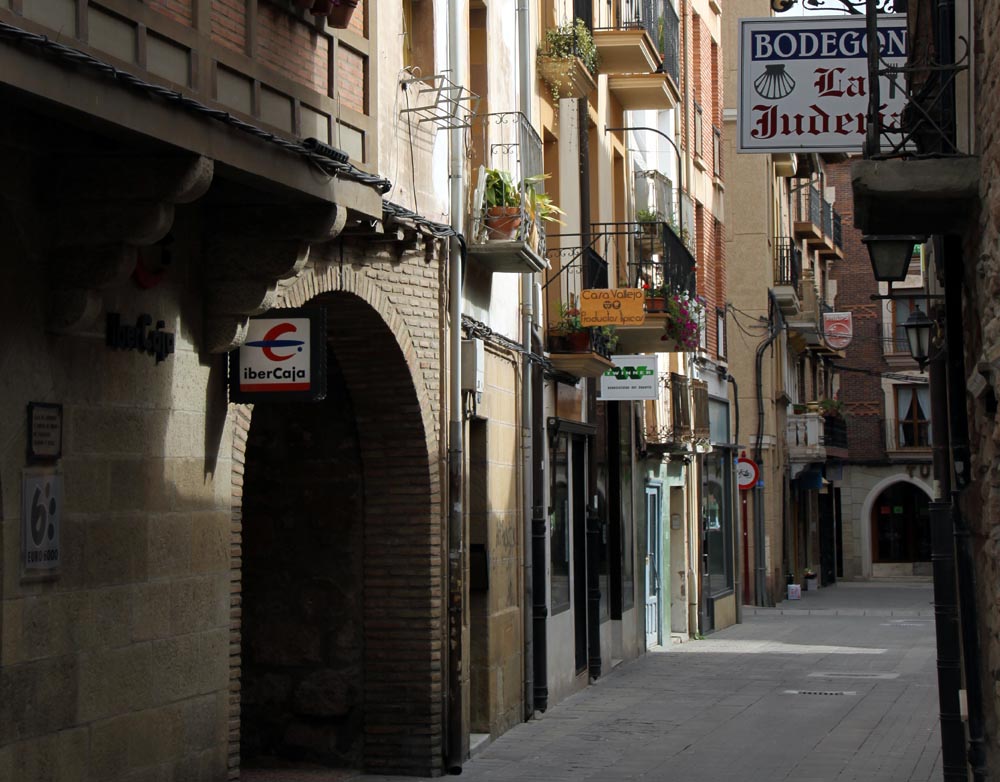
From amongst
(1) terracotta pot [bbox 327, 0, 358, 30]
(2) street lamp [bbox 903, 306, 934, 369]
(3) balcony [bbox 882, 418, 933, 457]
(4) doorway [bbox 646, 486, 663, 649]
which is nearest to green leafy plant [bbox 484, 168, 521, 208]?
(1) terracotta pot [bbox 327, 0, 358, 30]

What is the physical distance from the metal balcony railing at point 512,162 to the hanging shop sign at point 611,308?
2.11 m

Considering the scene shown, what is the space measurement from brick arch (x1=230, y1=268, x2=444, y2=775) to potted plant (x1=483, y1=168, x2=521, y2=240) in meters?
1.87

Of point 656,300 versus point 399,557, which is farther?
point 656,300

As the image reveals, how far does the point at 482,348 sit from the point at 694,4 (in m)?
17.6

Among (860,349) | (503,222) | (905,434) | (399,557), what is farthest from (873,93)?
(860,349)

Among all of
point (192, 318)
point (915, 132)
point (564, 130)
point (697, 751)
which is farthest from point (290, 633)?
point (564, 130)

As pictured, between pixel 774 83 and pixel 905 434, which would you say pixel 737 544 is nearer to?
pixel 774 83

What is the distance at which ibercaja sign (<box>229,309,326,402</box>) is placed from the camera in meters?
9.73

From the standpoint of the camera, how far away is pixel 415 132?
12844 millimetres

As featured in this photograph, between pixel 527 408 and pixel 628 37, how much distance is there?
602 cm

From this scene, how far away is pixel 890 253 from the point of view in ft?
34.1

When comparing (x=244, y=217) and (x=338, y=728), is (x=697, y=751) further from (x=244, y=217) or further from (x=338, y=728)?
(x=244, y=217)

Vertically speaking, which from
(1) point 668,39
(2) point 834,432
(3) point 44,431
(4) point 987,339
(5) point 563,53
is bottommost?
(3) point 44,431

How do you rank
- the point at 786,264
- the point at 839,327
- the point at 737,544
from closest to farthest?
the point at 737,544 < the point at 786,264 < the point at 839,327
